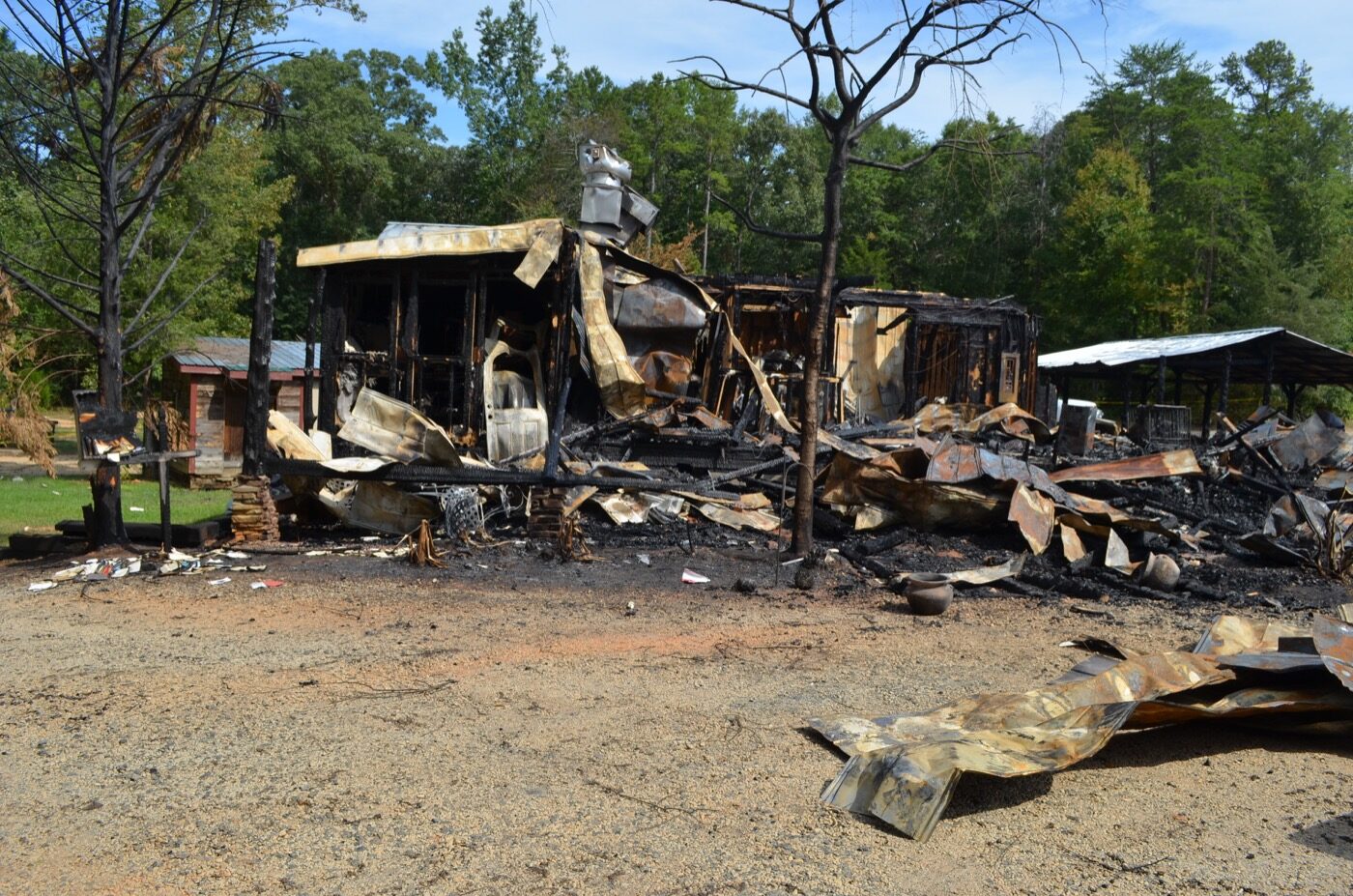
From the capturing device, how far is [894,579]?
955 centimetres

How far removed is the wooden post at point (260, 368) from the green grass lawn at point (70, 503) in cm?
390

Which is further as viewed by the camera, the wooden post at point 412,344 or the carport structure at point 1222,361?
the carport structure at point 1222,361

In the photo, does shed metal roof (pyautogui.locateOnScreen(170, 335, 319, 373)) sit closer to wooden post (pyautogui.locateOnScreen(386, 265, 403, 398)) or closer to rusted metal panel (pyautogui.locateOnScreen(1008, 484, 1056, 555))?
wooden post (pyautogui.locateOnScreen(386, 265, 403, 398))

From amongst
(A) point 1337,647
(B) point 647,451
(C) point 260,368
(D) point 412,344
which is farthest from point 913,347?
(A) point 1337,647

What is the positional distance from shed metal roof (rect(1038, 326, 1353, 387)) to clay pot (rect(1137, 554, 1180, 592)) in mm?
14211

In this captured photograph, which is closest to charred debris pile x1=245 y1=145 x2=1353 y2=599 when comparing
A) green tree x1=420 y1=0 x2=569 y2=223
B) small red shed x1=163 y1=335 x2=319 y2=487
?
small red shed x1=163 y1=335 x2=319 y2=487

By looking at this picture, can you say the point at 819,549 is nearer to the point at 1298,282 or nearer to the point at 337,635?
the point at 337,635

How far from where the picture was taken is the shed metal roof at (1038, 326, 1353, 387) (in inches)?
876

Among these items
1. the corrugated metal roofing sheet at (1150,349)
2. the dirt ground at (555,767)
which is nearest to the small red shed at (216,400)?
the dirt ground at (555,767)

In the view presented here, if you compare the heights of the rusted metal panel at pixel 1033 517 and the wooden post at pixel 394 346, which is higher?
the wooden post at pixel 394 346

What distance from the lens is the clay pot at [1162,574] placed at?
32.0 ft

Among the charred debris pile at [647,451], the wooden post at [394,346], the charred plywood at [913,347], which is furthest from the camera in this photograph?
the charred plywood at [913,347]

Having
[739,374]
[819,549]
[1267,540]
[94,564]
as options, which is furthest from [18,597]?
[1267,540]

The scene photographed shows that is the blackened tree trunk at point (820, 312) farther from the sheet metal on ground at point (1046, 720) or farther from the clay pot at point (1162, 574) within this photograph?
the sheet metal on ground at point (1046, 720)
